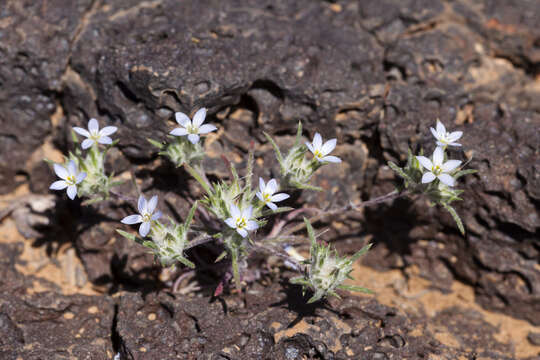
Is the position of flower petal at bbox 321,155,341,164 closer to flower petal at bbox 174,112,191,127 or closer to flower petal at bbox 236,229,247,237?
flower petal at bbox 236,229,247,237

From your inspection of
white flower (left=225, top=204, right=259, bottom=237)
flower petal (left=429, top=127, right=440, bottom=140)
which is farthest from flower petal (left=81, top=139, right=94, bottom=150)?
flower petal (left=429, top=127, right=440, bottom=140)

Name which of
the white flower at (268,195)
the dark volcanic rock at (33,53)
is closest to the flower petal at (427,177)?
the white flower at (268,195)

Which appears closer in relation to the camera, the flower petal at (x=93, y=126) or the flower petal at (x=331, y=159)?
the flower petal at (x=331, y=159)

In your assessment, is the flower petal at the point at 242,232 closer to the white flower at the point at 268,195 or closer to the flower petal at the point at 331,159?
the white flower at the point at 268,195

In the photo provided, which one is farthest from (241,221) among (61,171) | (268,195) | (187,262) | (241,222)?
(61,171)

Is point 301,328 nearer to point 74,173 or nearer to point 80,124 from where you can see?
point 74,173

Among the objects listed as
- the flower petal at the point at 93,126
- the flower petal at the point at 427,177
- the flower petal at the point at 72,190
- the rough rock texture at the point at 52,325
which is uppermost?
the flower petal at the point at 93,126

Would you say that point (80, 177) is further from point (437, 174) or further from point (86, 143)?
point (437, 174)
